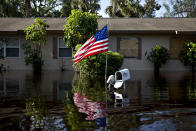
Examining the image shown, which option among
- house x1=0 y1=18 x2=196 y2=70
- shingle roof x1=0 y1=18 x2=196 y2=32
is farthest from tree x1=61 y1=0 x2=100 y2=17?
house x1=0 y1=18 x2=196 y2=70

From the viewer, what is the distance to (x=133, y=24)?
65.1 ft

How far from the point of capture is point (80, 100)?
747 centimetres

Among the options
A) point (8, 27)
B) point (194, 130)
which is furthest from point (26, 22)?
point (194, 130)

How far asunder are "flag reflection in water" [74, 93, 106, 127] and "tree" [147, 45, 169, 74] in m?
10.5

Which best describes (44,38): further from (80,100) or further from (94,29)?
(80,100)

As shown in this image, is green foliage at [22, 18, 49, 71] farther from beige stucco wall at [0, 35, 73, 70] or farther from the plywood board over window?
the plywood board over window

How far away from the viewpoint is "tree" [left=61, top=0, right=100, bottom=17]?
33.9m

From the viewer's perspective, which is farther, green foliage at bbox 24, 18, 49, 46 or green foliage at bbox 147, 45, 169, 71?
green foliage at bbox 147, 45, 169, 71

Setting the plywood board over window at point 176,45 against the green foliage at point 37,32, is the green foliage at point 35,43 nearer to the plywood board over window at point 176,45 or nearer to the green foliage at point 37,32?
the green foliage at point 37,32

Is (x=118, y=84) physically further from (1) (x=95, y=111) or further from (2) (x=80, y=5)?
(2) (x=80, y=5)

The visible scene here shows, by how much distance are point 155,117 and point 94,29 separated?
33.2ft

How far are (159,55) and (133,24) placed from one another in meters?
3.54

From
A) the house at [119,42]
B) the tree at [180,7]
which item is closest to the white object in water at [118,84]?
the house at [119,42]

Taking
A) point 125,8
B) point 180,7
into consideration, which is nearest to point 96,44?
point 125,8
